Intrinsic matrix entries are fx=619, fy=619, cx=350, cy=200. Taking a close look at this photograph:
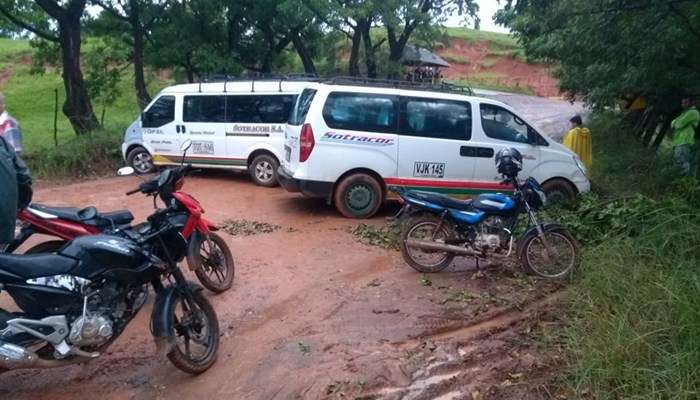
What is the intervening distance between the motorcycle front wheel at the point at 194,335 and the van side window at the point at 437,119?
16.0ft

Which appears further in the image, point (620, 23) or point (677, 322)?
point (620, 23)

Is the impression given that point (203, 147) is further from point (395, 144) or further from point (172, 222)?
point (172, 222)

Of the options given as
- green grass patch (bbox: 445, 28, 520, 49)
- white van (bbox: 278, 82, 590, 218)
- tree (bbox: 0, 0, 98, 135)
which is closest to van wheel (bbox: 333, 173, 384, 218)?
white van (bbox: 278, 82, 590, 218)

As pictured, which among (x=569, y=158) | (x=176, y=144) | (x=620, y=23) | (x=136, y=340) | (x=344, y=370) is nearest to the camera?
(x=344, y=370)

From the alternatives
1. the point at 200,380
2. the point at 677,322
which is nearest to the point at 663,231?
the point at 677,322

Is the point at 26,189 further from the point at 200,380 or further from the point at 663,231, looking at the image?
the point at 663,231

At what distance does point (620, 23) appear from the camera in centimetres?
834

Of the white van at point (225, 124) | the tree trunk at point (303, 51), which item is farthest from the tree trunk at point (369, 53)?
the white van at point (225, 124)

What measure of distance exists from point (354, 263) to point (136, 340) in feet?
8.60

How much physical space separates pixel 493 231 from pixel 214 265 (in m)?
2.78

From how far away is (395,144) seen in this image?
863 cm

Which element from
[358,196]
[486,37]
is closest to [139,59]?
[358,196]

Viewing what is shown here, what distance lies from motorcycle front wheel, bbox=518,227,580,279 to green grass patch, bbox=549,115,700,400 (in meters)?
0.35

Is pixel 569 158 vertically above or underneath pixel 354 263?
above
